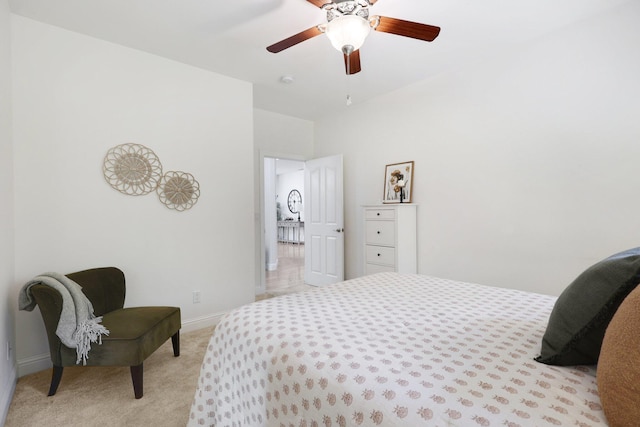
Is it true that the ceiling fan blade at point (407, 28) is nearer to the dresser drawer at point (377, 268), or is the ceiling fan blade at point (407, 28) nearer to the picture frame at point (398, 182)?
the picture frame at point (398, 182)

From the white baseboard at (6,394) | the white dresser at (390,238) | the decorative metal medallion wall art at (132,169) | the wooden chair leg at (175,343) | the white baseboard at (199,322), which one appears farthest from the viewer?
the white dresser at (390,238)

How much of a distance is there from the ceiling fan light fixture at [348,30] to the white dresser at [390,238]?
1.89 meters

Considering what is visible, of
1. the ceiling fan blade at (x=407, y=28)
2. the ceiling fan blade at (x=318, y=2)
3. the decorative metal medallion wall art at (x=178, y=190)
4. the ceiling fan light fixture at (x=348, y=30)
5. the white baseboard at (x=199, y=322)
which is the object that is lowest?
the white baseboard at (x=199, y=322)

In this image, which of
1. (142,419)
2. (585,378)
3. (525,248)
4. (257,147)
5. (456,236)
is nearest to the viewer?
(585,378)

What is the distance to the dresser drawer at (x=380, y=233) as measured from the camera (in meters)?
3.36

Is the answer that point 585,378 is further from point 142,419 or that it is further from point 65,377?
point 65,377

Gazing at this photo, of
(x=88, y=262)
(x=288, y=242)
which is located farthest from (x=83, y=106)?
(x=288, y=242)

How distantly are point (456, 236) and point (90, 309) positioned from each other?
3126 millimetres

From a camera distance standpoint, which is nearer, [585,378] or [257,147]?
[585,378]

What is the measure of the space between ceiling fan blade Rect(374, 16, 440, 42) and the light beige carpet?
2.51 m

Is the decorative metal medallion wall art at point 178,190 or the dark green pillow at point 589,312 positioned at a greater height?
the decorative metal medallion wall art at point 178,190

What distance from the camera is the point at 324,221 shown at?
4.50 m

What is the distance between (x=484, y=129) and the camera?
296 cm

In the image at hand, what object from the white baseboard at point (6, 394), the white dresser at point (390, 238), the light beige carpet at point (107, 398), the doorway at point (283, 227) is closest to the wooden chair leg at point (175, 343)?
the light beige carpet at point (107, 398)
